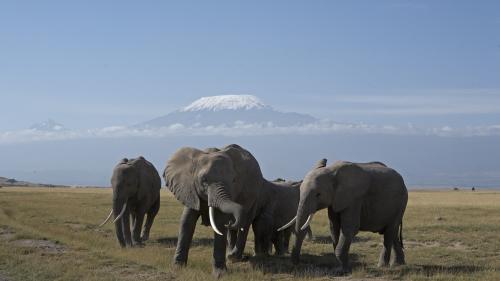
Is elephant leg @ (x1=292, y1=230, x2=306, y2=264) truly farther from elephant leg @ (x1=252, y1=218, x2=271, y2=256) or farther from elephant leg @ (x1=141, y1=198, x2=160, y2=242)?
elephant leg @ (x1=141, y1=198, x2=160, y2=242)

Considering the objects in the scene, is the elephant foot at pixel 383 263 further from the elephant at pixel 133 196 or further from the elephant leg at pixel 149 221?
the elephant leg at pixel 149 221

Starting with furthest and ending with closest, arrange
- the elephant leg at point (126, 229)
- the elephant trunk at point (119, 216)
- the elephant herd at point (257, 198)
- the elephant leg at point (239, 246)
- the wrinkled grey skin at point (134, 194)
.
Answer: the wrinkled grey skin at point (134, 194), the elephant leg at point (126, 229), the elephant trunk at point (119, 216), the elephant leg at point (239, 246), the elephant herd at point (257, 198)

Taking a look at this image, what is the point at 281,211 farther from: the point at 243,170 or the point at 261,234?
the point at 243,170

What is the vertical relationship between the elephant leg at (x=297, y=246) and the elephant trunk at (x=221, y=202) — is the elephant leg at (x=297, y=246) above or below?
below

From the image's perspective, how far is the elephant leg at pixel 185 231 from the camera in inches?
627

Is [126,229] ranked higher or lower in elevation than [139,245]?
higher

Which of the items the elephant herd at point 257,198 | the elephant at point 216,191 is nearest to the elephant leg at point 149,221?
the elephant herd at point 257,198

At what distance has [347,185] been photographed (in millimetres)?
16453

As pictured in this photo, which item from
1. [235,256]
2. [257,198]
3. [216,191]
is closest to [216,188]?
[216,191]

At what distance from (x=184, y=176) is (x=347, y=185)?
3.91 m

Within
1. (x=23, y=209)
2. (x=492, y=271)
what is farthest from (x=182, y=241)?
(x=23, y=209)

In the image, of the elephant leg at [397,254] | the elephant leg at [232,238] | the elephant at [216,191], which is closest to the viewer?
the elephant at [216,191]

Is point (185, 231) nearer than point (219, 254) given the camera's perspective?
No

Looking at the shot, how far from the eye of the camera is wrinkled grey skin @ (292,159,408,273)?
16094mm
